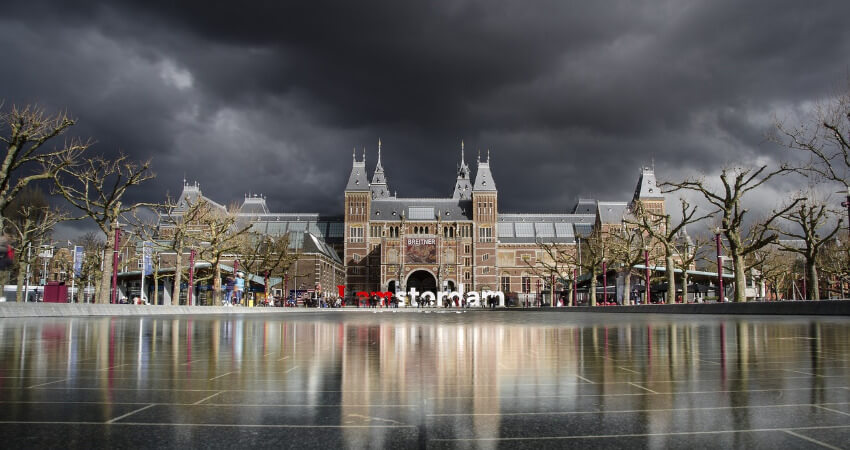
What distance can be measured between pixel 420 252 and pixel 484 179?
756 inches

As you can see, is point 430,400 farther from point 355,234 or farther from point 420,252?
point 355,234

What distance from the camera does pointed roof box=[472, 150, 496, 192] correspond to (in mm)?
116062

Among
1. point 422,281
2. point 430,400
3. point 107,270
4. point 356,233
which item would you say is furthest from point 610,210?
point 430,400

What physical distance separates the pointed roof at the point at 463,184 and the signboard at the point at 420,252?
1316 inches

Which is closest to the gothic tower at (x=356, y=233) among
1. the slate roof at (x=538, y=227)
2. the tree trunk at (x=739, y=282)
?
the slate roof at (x=538, y=227)

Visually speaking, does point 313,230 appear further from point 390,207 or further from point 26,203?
point 26,203

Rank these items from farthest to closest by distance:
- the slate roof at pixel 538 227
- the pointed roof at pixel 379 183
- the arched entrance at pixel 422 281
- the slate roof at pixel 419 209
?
the pointed roof at pixel 379 183 < the slate roof at pixel 538 227 < the arched entrance at pixel 422 281 < the slate roof at pixel 419 209

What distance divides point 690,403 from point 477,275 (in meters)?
111

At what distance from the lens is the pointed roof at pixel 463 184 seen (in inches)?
5571

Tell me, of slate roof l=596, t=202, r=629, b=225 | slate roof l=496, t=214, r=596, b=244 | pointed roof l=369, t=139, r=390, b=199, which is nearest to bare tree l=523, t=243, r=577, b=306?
slate roof l=496, t=214, r=596, b=244

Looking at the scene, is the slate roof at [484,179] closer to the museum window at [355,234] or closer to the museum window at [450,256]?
the museum window at [450,256]

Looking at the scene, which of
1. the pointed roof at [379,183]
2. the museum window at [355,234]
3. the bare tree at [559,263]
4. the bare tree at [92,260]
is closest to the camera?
the bare tree at [92,260]

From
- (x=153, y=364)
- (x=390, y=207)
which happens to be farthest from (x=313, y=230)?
(x=153, y=364)

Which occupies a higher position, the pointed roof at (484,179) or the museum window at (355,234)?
the pointed roof at (484,179)
